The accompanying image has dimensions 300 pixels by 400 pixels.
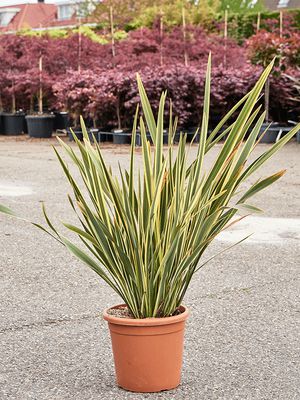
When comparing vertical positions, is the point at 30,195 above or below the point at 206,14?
below

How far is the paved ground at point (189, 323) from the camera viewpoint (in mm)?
3713

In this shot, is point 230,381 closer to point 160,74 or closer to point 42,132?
point 160,74

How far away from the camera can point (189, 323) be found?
15.4ft

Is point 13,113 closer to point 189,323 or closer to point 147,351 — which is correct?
point 189,323

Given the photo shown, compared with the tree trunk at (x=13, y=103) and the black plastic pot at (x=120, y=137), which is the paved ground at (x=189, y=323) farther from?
the tree trunk at (x=13, y=103)

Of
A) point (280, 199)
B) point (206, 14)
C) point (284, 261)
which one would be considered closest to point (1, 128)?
point (206, 14)

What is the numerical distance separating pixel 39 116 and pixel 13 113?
1.60m

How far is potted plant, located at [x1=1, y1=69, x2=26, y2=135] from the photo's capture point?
1847 cm

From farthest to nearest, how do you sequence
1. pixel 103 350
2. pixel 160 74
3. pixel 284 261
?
pixel 160 74 < pixel 284 261 < pixel 103 350

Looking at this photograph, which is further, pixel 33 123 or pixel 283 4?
pixel 283 4

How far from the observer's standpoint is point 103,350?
13.7ft

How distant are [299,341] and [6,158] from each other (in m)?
9.85

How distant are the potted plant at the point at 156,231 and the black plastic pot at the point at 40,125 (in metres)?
14.2

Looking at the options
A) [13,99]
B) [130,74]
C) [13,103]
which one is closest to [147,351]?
[130,74]
